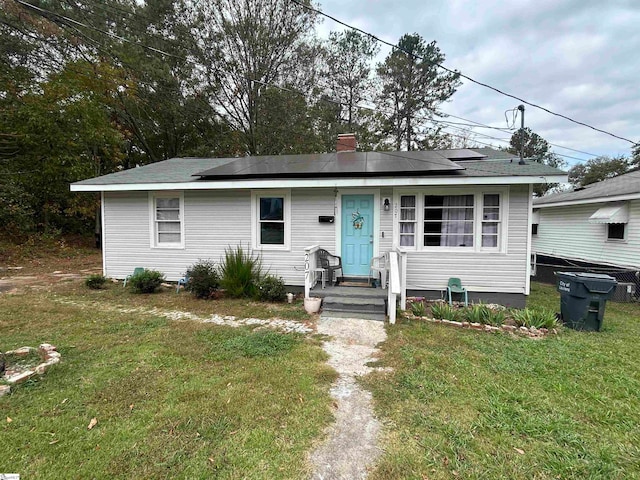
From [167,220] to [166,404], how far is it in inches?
244

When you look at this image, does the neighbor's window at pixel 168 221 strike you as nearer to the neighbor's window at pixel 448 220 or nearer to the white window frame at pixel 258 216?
the white window frame at pixel 258 216

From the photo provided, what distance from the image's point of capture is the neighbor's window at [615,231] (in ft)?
29.4

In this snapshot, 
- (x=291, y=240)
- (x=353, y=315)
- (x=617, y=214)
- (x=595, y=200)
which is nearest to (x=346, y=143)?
(x=291, y=240)

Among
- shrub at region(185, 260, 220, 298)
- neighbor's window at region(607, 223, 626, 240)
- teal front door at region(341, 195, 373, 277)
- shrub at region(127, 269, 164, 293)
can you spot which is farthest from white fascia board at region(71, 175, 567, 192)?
neighbor's window at region(607, 223, 626, 240)

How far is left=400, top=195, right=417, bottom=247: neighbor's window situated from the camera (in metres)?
6.95

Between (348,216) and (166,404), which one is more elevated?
(348,216)

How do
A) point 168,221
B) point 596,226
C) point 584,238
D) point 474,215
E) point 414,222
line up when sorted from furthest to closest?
point 584,238
point 596,226
point 168,221
point 414,222
point 474,215

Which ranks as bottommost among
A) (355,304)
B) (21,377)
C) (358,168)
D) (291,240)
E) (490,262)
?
(21,377)

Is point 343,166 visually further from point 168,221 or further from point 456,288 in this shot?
point 168,221

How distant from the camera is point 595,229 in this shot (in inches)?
392

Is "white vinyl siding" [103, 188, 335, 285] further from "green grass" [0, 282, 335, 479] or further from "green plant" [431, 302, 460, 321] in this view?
"green grass" [0, 282, 335, 479]

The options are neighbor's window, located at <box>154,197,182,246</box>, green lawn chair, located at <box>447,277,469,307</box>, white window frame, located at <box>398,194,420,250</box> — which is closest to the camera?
green lawn chair, located at <box>447,277,469,307</box>

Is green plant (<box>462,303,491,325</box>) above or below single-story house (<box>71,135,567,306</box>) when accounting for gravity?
below

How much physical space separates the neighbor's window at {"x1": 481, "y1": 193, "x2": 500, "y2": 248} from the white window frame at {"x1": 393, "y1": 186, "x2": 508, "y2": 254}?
49 mm
